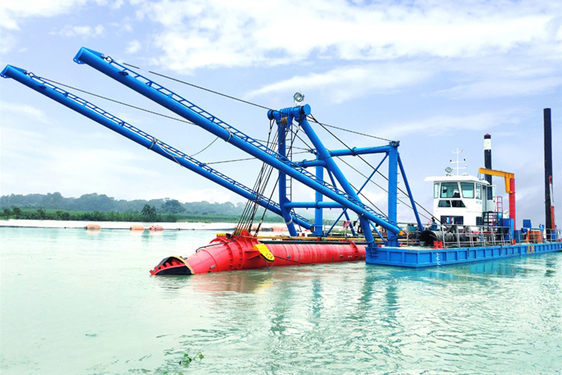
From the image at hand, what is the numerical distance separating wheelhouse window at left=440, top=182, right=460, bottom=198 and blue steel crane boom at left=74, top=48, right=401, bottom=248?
7.27m

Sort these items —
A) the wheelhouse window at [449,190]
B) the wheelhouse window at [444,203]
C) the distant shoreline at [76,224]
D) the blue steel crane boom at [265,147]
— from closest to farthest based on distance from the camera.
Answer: the blue steel crane boom at [265,147] → the wheelhouse window at [449,190] → the wheelhouse window at [444,203] → the distant shoreline at [76,224]

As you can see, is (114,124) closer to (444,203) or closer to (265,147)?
(265,147)

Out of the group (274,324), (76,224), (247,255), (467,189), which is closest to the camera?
(274,324)

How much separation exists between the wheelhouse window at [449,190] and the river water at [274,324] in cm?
1166

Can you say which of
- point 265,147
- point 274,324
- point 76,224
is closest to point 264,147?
point 265,147

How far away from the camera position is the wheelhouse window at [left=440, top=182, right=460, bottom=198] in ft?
97.1

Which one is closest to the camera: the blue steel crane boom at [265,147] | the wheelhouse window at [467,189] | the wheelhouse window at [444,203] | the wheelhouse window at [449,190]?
the blue steel crane boom at [265,147]

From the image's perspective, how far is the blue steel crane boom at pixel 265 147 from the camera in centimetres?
1705

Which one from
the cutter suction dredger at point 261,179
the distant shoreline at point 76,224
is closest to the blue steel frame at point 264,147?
the cutter suction dredger at point 261,179

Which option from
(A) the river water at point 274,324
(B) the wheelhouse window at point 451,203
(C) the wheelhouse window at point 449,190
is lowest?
(A) the river water at point 274,324

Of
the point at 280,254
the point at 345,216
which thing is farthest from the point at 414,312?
the point at 345,216

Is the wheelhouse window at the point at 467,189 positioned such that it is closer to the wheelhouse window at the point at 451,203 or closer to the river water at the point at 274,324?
the wheelhouse window at the point at 451,203

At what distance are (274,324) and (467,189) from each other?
23.2m

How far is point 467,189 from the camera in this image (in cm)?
2950
